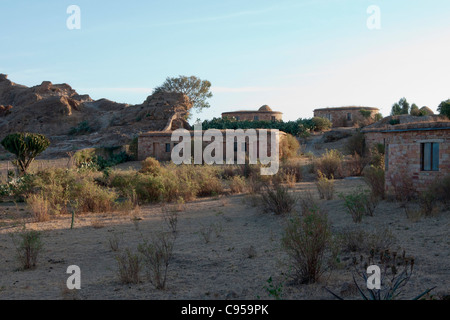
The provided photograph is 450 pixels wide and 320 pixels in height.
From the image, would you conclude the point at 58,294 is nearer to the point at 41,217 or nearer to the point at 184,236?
the point at 184,236

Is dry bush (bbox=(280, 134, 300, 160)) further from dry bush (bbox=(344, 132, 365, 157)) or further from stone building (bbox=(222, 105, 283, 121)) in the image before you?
stone building (bbox=(222, 105, 283, 121))

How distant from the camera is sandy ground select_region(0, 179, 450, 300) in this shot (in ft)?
19.3

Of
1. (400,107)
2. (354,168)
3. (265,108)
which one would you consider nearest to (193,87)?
(265,108)

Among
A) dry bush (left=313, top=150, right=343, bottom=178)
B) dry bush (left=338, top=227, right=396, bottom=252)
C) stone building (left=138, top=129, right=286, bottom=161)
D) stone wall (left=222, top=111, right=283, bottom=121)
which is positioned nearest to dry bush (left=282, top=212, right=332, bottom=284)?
dry bush (left=338, top=227, right=396, bottom=252)

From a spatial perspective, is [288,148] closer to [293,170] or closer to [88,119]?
[293,170]

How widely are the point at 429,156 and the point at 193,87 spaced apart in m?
47.9

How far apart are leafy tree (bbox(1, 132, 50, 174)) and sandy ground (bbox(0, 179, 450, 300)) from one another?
7.88m

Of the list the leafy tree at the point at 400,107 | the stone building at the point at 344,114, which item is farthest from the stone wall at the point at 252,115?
the leafy tree at the point at 400,107

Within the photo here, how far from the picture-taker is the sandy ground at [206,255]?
5.89m

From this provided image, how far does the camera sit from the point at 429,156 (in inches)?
470

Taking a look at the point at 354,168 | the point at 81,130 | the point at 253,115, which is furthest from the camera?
the point at 253,115

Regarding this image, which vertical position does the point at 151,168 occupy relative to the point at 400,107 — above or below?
below

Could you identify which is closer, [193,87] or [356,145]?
[356,145]
